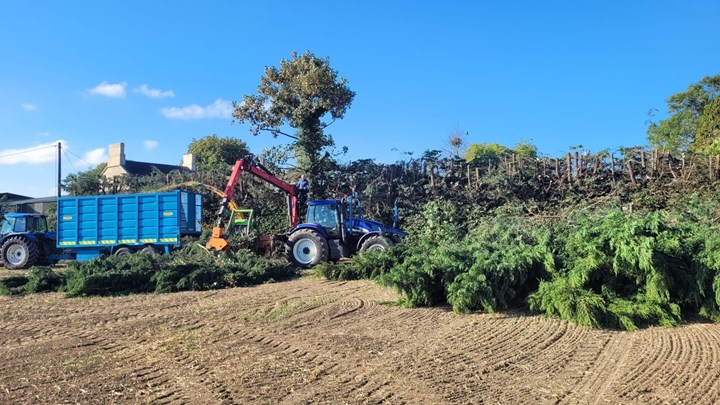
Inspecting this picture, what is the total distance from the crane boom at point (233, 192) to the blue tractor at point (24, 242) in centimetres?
632

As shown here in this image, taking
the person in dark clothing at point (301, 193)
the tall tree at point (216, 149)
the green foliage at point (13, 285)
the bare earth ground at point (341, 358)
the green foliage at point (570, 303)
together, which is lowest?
the bare earth ground at point (341, 358)

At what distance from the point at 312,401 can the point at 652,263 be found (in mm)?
4553

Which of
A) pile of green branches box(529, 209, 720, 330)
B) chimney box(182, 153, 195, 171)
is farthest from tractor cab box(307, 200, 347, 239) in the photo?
chimney box(182, 153, 195, 171)

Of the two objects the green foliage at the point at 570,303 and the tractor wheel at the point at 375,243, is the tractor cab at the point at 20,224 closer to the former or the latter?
the tractor wheel at the point at 375,243

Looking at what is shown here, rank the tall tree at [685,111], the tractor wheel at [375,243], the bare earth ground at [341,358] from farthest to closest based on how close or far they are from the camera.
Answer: the tall tree at [685,111] → the tractor wheel at [375,243] → the bare earth ground at [341,358]

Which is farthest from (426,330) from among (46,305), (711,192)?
(711,192)

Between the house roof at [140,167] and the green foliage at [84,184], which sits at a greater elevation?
the house roof at [140,167]

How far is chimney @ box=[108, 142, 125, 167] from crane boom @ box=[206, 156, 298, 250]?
25931mm

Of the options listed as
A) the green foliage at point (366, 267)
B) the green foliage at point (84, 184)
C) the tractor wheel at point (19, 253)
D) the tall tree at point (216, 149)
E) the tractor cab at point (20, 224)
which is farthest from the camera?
the tall tree at point (216, 149)

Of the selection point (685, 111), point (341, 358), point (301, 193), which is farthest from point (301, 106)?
point (685, 111)

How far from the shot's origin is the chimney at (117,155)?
125 feet

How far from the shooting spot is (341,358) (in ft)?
17.1

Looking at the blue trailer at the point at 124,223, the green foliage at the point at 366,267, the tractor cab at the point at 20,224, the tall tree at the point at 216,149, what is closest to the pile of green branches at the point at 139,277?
the green foliage at the point at 366,267

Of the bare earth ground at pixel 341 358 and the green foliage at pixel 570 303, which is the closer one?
the bare earth ground at pixel 341 358
